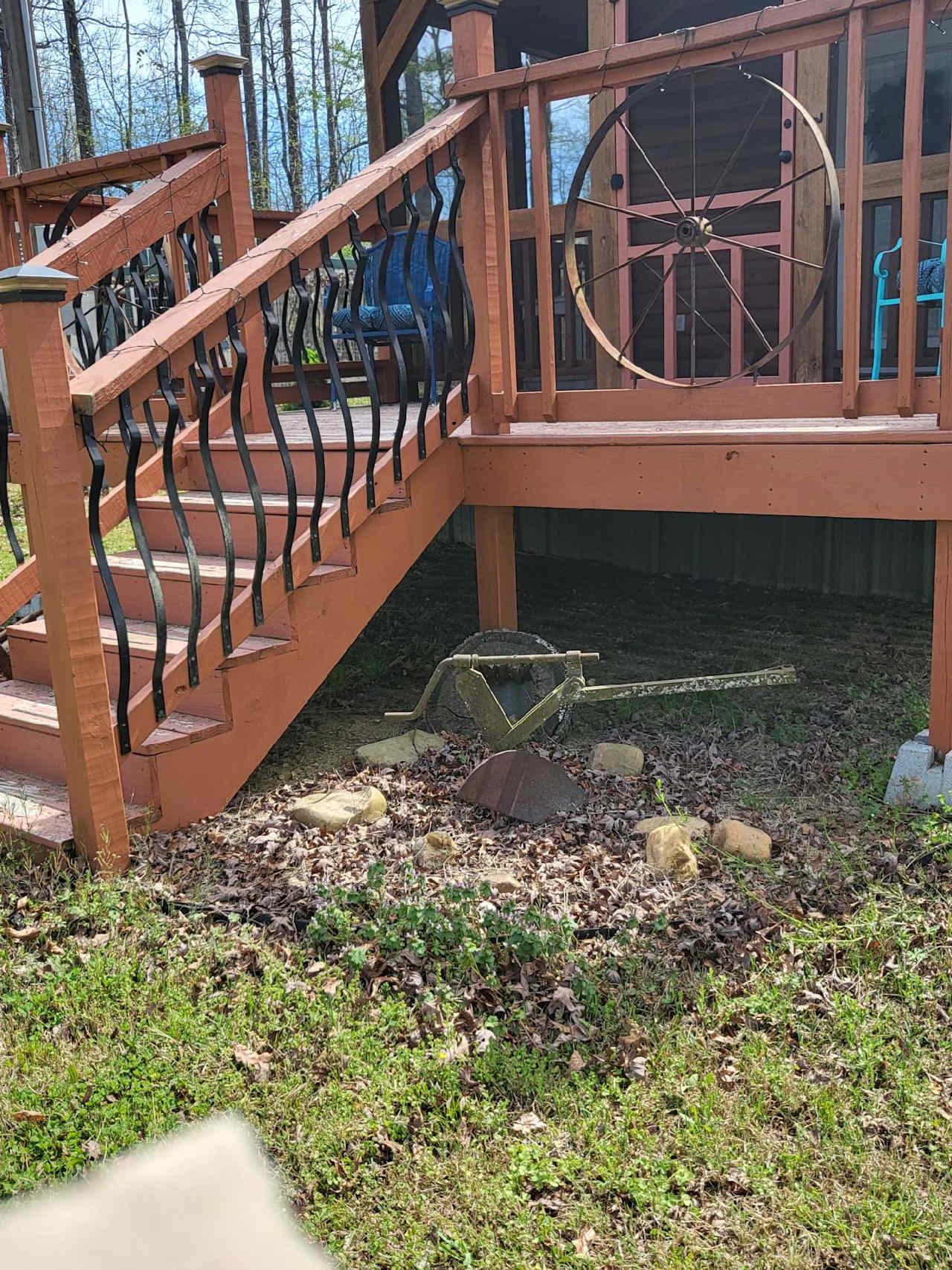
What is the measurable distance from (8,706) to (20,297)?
152 centimetres

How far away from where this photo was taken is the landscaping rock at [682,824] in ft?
11.4

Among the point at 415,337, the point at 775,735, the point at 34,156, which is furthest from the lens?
the point at 34,156

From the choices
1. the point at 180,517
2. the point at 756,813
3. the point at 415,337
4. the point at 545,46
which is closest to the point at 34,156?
the point at 545,46

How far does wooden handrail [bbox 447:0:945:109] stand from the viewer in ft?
10.7

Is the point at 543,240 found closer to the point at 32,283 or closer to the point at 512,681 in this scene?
the point at 512,681

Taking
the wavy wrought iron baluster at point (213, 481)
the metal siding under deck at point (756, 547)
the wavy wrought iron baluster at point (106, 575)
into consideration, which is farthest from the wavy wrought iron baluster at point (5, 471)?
the metal siding under deck at point (756, 547)

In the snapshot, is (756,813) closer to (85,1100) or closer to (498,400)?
(498,400)

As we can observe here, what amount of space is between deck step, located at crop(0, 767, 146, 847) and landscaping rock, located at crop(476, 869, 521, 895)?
3.39 ft

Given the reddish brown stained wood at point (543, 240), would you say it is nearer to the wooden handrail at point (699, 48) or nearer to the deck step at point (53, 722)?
the wooden handrail at point (699, 48)

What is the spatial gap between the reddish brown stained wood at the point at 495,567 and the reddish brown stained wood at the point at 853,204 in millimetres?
1471

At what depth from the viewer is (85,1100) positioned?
7.59 ft

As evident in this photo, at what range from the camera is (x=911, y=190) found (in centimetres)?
326

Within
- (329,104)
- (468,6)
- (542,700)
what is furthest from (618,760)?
(329,104)

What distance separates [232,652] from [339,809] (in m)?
0.61
